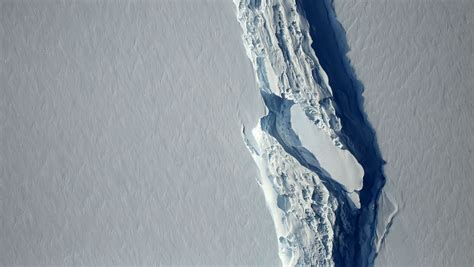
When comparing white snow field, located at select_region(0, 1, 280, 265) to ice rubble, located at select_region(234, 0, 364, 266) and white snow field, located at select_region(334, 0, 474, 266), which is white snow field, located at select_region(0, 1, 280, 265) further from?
white snow field, located at select_region(334, 0, 474, 266)

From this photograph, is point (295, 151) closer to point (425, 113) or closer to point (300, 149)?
point (300, 149)

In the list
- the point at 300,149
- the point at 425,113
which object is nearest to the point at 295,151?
the point at 300,149

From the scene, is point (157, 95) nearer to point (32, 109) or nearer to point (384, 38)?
point (32, 109)

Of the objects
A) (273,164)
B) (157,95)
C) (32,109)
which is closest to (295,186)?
(273,164)

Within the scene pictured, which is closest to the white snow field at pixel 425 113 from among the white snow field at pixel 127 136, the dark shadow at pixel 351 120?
the dark shadow at pixel 351 120

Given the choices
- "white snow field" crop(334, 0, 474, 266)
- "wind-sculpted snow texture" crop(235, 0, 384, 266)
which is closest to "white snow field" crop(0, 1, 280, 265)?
"wind-sculpted snow texture" crop(235, 0, 384, 266)

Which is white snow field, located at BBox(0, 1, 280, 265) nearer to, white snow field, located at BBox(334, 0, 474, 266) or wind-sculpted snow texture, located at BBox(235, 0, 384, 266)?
wind-sculpted snow texture, located at BBox(235, 0, 384, 266)
